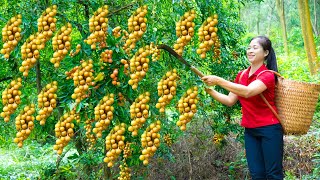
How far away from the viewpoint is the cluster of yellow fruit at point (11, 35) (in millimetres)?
2172

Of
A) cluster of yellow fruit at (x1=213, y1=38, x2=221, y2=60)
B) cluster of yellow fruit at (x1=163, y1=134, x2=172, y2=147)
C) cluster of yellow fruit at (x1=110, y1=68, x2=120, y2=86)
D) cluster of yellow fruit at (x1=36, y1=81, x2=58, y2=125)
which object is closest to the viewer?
cluster of yellow fruit at (x1=36, y1=81, x2=58, y2=125)

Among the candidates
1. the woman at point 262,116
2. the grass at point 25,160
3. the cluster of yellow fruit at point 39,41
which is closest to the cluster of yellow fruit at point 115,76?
the cluster of yellow fruit at point 39,41

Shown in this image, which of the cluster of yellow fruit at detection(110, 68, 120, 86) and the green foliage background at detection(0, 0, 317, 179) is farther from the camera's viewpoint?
the green foliage background at detection(0, 0, 317, 179)

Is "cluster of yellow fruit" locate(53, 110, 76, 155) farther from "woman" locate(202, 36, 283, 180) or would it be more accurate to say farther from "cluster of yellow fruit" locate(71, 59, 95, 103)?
"woman" locate(202, 36, 283, 180)

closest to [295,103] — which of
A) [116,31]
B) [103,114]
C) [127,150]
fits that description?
[127,150]

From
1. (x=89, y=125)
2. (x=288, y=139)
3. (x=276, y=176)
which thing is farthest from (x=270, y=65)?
(x=288, y=139)

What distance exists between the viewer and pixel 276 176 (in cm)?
350

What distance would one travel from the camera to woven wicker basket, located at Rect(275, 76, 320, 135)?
3.46 meters

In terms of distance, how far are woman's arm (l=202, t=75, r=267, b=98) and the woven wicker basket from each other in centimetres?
25

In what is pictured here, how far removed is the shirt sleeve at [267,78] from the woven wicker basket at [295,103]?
136 mm

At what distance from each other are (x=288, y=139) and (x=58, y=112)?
12.0ft

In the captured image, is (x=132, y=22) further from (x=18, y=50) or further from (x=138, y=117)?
(x=18, y=50)

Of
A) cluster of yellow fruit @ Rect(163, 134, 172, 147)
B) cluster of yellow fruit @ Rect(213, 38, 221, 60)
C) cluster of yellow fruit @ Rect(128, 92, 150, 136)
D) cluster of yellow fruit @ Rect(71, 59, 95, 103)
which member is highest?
cluster of yellow fruit @ Rect(213, 38, 221, 60)

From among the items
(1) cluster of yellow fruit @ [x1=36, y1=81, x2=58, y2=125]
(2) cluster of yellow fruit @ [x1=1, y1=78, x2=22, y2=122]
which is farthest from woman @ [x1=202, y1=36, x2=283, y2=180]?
(2) cluster of yellow fruit @ [x1=1, y1=78, x2=22, y2=122]
